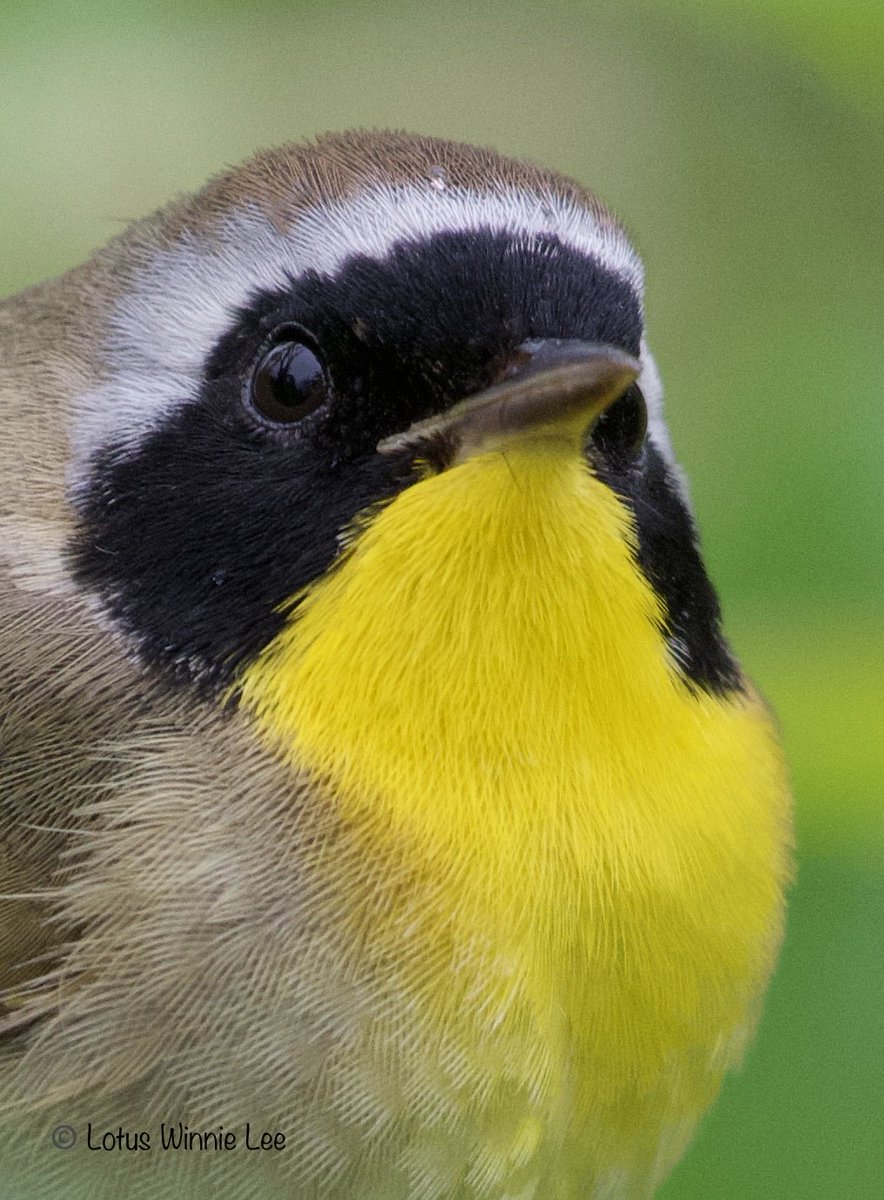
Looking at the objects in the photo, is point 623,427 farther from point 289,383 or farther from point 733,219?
point 733,219

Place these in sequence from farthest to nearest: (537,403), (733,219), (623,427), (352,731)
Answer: (733,219), (623,427), (352,731), (537,403)

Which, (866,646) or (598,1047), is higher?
(866,646)

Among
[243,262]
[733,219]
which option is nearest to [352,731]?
[243,262]

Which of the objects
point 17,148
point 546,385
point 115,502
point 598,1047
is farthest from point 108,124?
point 598,1047

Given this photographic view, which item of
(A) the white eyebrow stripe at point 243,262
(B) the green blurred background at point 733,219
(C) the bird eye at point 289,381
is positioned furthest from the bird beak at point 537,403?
(B) the green blurred background at point 733,219

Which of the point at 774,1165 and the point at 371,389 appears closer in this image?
the point at 371,389

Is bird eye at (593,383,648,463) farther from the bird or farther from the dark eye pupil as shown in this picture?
the dark eye pupil

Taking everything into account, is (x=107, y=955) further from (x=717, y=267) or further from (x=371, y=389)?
(x=717, y=267)
